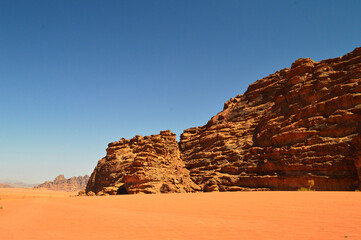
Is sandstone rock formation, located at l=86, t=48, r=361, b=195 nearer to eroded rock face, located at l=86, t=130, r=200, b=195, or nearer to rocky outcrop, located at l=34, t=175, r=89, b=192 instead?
eroded rock face, located at l=86, t=130, r=200, b=195

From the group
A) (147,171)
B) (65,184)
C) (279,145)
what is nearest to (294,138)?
(279,145)

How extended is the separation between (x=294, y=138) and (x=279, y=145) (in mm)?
2332

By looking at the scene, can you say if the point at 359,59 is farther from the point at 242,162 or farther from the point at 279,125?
the point at 242,162

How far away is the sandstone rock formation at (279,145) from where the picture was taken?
22672mm

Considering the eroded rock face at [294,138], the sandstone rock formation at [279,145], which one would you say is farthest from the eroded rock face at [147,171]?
the eroded rock face at [294,138]

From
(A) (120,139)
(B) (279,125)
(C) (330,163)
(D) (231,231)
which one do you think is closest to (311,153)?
(C) (330,163)

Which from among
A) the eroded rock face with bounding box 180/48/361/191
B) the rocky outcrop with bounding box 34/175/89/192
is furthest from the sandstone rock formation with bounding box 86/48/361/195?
the rocky outcrop with bounding box 34/175/89/192

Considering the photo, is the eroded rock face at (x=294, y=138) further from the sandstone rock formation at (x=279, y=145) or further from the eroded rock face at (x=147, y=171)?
the eroded rock face at (x=147, y=171)

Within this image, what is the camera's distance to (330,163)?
21.9 meters

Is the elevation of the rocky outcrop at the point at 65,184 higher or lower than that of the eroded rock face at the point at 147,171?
lower

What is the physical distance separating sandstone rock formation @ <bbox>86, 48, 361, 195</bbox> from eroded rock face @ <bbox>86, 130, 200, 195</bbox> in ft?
0.46

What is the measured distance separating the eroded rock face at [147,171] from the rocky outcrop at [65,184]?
86.6 meters

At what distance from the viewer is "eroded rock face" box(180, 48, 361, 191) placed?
73.2ft

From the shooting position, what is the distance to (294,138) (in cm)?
2706
